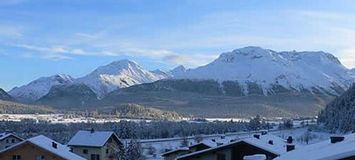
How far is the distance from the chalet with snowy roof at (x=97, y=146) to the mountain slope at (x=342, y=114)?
91847 mm

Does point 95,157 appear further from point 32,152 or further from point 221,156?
point 221,156

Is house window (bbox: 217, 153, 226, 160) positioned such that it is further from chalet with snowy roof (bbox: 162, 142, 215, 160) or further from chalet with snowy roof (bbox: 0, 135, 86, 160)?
chalet with snowy roof (bbox: 0, 135, 86, 160)

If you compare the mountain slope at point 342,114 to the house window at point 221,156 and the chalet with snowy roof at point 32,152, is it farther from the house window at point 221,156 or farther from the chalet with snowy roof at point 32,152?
the house window at point 221,156

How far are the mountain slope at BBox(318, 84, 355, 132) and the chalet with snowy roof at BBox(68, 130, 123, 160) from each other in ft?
301

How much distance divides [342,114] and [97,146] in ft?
391

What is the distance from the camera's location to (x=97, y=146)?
71812 mm

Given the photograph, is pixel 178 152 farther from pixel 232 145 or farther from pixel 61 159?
pixel 232 145

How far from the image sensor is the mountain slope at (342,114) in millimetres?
163875

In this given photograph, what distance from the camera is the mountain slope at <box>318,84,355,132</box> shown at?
163875 mm

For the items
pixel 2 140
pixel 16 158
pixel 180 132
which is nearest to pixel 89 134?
pixel 2 140

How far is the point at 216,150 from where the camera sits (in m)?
39.8

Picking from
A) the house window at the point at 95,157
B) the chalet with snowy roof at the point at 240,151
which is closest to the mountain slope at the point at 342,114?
the house window at the point at 95,157

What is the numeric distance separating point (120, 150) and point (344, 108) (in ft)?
407

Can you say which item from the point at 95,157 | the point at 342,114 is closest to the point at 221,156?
the point at 95,157
